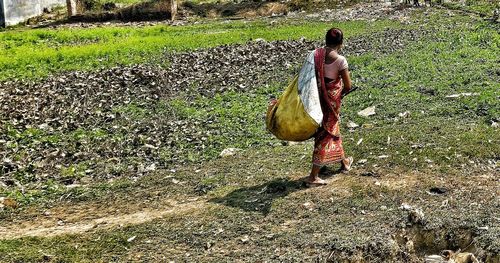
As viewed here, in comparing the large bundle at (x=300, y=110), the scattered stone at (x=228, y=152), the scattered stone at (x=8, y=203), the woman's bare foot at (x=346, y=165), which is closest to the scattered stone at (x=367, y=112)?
the scattered stone at (x=228, y=152)

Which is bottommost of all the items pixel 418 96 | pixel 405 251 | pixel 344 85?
pixel 405 251

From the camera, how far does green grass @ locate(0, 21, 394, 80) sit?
17.5m

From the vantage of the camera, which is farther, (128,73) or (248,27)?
(248,27)

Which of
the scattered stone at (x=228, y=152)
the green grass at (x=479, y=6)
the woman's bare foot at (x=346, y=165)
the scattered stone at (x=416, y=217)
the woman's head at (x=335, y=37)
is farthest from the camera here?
the green grass at (x=479, y=6)

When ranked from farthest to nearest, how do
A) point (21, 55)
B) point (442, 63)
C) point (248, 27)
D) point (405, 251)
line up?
point (248, 27) < point (21, 55) < point (442, 63) < point (405, 251)

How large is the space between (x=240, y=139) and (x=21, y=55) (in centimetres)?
1166

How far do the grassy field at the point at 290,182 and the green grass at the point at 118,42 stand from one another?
17.3ft

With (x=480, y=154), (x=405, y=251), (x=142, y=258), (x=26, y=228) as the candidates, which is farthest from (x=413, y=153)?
(x=26, y=228)

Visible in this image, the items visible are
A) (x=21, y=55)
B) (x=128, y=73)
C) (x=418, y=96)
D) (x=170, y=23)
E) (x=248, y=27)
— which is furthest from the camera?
(x=170, y=23)

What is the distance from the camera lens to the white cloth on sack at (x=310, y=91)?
6.91 metres

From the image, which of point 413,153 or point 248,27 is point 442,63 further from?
point 248,27

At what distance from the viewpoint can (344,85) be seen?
7207mm

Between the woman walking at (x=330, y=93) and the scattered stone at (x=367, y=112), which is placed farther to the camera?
the scattered stone at (x=367, y=112)

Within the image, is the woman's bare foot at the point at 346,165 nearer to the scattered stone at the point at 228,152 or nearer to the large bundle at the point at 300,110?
the large bundle at the point at 300,110
